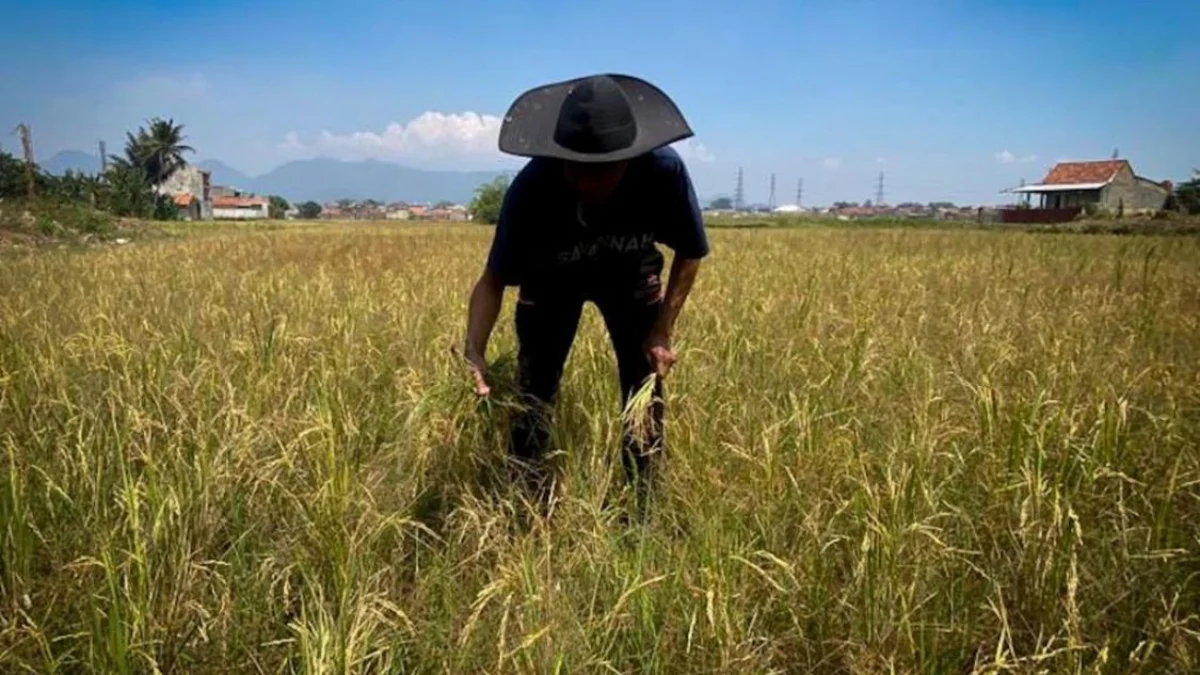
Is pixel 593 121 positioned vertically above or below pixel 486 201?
below

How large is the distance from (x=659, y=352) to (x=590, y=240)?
44cm

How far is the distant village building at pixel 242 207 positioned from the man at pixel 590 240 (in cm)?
9399

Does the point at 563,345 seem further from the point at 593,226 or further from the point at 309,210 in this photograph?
the point at 309,210

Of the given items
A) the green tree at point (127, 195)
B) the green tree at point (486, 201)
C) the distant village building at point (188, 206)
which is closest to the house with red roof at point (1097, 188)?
the green tree at point (486, 201)

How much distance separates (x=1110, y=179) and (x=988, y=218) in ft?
27.2

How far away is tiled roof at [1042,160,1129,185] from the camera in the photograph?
42.1 meters

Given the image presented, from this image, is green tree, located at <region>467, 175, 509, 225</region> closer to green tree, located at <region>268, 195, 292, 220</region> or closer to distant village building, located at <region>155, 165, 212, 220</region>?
distant village building, located at <region>155, 165, 212, 220</region>

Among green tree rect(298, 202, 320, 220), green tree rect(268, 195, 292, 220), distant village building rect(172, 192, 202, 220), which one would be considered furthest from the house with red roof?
green tree rect(298, 202, 320, 220)

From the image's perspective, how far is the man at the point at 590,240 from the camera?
1869 millimetres

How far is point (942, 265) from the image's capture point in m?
8.56

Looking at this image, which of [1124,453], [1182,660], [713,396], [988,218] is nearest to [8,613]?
[713,396]

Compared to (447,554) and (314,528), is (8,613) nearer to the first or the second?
(314,528)

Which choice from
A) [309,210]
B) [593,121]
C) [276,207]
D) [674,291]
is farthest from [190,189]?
[593,121]

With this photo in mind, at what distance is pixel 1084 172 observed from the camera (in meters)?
43.9
